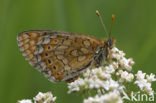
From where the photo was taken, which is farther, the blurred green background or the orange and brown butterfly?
the blurred green background

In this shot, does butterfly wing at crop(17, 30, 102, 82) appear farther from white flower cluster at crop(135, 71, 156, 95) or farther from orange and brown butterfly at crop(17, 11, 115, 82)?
white flower cluster at crop(135, 71, 156, 95)

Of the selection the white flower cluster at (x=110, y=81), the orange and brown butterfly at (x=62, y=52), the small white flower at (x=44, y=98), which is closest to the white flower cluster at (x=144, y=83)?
the white flower cluster at (x=110, y=81)

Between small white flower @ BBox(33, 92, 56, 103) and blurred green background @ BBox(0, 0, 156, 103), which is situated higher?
blurred green background @ BBox(0, 0, 156, 103)

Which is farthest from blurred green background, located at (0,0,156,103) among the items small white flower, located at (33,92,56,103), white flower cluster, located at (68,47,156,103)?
white flower cluster, located at (68,47,156,103)

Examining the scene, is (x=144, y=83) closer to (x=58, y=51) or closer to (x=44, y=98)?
(x=58, y=51)

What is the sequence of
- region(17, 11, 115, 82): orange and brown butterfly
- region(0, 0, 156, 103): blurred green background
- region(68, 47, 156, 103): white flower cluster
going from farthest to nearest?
region(0, 0, 156, 103): blurred green background → region(17, 11, 115, 82): orange and brown butterfly → region(68, 47, 156, 103): white flower cluster

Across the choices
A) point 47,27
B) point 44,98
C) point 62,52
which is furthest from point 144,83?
point 47,27

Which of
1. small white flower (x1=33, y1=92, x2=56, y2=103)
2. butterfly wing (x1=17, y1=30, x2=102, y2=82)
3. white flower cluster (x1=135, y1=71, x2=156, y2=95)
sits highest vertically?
butterfly wing (x1=17, y1=30, x2=102, y2=82)

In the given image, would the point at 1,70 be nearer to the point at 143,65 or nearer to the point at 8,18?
the point at 8,18

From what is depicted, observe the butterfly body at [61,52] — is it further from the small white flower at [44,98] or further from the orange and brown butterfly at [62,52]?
the small white flower at [44,98]
